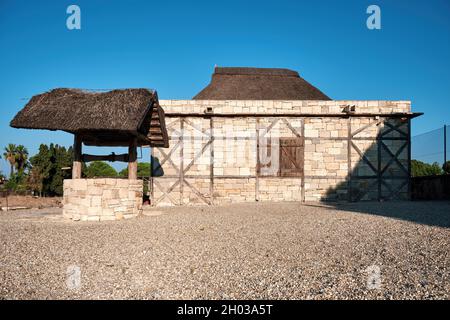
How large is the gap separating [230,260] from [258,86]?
15.0 metres

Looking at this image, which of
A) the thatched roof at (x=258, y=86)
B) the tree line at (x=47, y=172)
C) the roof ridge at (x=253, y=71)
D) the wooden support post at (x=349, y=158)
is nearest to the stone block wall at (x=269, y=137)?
the wooden support post at (x=349, y=158)

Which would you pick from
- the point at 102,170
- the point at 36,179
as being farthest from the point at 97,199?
the point at 102,170

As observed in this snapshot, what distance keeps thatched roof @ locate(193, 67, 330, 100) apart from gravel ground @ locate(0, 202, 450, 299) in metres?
11.2

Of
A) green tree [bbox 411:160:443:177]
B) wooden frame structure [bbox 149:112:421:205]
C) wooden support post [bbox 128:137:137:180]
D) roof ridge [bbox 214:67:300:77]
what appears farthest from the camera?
green tree [bbox 411:160:443:177]

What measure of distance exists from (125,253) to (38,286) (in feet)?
4.70

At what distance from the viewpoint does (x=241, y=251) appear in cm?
473

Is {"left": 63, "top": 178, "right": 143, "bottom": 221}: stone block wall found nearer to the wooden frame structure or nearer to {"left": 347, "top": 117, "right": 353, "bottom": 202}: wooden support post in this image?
the wooden frame structure

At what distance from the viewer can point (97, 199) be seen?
8.11m

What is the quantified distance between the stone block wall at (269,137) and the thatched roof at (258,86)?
381 cm

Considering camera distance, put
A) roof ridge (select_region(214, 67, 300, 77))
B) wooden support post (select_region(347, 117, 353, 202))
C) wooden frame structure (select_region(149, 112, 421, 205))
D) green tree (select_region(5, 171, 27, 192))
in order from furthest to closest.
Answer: green tree (select_region(5, 171, 27, 192)), roof ridge (select_region(214, 67, 300, 77)), wooden support post (select_region(347, 117, 353, 202)), wooden frame structure (select_region(149, 112, 421, 205))

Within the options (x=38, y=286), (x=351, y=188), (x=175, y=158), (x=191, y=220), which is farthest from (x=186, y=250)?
(x=351, y=188)

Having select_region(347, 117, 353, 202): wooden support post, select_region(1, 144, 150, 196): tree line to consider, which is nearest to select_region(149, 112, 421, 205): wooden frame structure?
select_region(347, 117, 353, 202): wooden support post

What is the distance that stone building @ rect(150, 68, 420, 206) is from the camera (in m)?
13.1
